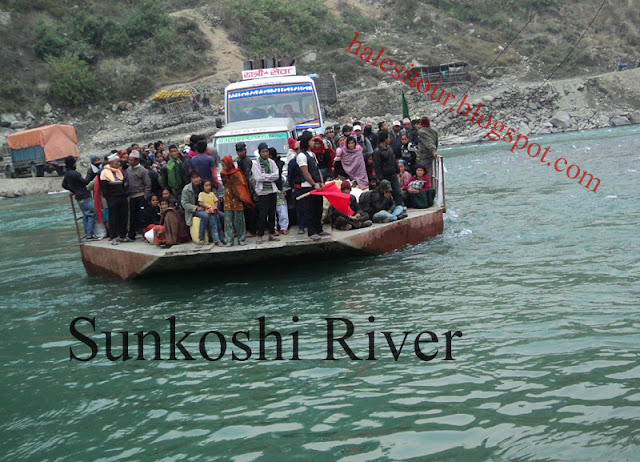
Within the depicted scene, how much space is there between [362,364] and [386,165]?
5606 mm

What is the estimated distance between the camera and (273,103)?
1462 centimetres

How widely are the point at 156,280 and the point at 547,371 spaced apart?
6.80 metres

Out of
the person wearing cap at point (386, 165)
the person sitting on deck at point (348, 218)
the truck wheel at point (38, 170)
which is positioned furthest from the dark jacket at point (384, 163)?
the truck wheel at point (38, 170)

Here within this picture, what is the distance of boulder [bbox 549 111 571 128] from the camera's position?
46.8 metres

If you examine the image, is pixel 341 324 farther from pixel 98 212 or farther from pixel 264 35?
pixel 264 35

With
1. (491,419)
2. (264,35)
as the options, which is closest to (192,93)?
(264,35)

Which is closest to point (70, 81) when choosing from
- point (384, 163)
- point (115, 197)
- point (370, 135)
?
point (370, 135)

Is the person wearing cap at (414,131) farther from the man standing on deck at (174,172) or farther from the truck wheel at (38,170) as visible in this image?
the truck wheel at (38,170)

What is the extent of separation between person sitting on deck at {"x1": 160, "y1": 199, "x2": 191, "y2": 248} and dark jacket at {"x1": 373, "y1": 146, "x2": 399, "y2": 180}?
339 cm

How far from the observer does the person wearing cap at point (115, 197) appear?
35.6 ft

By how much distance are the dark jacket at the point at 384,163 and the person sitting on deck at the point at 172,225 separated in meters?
3.39

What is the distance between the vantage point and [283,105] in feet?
48.0

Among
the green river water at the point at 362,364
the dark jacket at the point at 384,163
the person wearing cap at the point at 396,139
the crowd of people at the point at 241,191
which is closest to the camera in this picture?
the green river water at the point at 362,364

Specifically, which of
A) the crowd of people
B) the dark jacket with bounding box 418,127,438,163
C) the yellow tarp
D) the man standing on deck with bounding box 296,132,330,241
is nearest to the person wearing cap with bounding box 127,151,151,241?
the crowd of people
